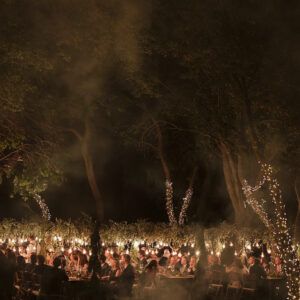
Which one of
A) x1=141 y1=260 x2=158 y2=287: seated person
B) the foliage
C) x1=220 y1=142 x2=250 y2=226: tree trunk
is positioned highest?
x1=220 y1=142 x2=250 y2=226: tree trunk

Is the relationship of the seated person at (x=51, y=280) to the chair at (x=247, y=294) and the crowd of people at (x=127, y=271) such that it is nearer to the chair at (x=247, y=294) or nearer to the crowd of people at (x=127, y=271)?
the crowd of people at (x=127, y=271)

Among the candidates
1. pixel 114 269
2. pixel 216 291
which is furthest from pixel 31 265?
pixel 216 291

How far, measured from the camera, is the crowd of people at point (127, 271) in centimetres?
902

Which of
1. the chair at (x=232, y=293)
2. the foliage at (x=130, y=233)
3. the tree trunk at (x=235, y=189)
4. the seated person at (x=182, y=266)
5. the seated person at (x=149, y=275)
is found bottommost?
the chair at (x=232, y=293)

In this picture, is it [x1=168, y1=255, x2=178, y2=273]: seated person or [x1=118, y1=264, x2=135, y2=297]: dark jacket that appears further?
[x1=168, y1=255, x2=178, y2=273]: seated person

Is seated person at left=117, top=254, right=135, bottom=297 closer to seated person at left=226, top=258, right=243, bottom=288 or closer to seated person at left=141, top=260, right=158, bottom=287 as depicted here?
seated person at left=141, top=260, right=158, bottom=287

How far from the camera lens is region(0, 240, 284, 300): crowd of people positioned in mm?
9016

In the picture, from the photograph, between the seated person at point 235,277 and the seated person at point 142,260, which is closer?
the seated person at point 235,277

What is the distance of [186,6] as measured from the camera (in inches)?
433

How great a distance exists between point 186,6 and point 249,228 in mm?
5873

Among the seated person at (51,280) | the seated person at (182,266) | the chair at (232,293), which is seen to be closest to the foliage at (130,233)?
the seated person at (182,266)

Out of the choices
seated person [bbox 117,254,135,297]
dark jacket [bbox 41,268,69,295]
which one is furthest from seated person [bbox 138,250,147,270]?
dark jacket [bbox 41,268,69,295]

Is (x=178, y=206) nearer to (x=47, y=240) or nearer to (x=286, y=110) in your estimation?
(x=47, y=240)

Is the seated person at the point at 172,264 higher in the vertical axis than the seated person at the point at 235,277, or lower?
higher
